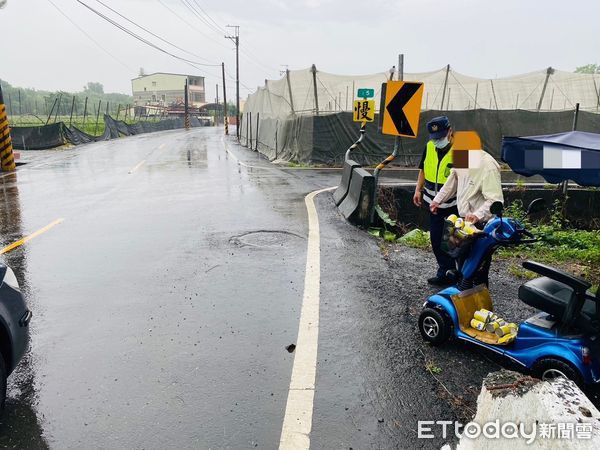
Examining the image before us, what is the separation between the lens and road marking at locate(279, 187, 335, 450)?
9.17 feet

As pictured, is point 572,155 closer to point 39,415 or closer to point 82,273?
point 39,415

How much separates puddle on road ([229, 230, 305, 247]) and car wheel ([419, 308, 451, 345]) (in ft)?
10.8

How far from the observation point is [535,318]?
355 cm

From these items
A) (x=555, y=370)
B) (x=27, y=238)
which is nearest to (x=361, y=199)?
(x=555, y=370)

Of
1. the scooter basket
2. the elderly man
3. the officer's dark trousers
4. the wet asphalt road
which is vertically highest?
the elderly man

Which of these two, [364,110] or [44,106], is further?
[44,106]

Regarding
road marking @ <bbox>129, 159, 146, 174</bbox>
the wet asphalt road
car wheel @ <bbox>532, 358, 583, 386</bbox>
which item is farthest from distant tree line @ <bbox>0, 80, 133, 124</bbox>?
car wheel @ <bbox>532, 358, 583, 386</bbox>

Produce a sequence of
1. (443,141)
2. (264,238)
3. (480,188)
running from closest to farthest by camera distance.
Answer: (480,188)
(443,141)
(264,238)

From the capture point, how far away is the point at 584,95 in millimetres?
21391

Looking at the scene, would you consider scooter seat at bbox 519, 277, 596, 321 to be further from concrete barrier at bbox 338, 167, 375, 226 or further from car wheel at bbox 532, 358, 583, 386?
concrete barrier at bbox 338, 167, 375, 226

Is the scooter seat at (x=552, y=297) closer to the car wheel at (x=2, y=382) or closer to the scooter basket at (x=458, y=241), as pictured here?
the scooter basket at (x=458, y=241)

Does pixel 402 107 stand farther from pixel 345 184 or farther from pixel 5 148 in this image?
pixel 5 148

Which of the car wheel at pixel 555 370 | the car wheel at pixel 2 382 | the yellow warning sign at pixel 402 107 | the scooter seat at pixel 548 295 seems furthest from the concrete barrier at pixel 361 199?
the car wheel at pixel 2 382

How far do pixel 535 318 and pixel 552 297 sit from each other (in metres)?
0.29
